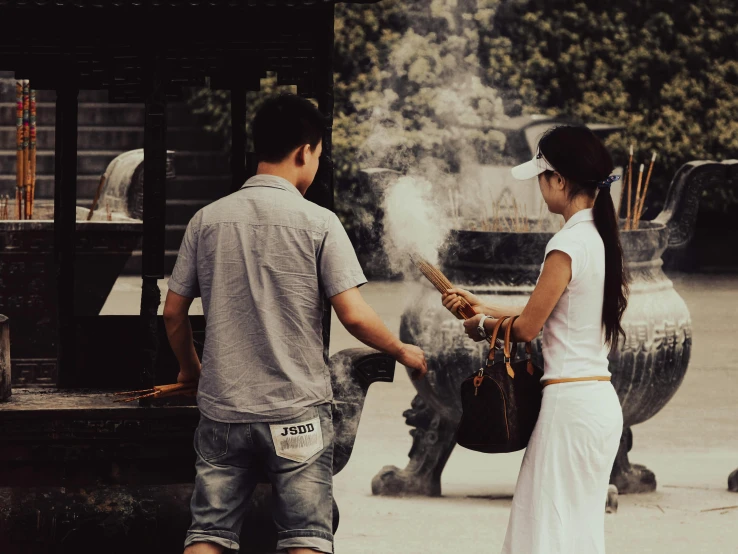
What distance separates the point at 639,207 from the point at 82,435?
11.0 feet

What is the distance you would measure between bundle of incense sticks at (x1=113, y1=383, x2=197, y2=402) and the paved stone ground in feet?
4.28

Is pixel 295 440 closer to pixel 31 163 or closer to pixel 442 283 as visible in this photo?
pixel 442 283

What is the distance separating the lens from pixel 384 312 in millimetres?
11672

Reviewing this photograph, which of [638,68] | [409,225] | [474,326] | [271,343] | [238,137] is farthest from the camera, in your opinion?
[638,68]

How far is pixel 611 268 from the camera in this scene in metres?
3.55

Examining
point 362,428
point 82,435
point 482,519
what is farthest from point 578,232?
point 362,428

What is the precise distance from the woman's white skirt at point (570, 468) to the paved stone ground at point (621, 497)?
1869mm

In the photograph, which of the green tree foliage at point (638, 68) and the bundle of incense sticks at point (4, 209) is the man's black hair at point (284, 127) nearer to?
the bundle of incense sticks at point (4, 209)

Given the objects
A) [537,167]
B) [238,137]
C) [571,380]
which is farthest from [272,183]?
[238,137]

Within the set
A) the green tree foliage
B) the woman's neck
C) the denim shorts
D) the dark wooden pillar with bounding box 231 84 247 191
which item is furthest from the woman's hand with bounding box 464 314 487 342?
the green tree foliage

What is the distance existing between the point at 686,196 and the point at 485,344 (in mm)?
1473

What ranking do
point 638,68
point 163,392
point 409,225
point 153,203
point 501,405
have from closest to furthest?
point 501,405, point 163,392, point 153,203, point 409,225, point 638,68

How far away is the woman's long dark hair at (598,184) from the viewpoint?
355 cm

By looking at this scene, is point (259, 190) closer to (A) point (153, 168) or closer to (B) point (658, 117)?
(A) point (153, 168)
